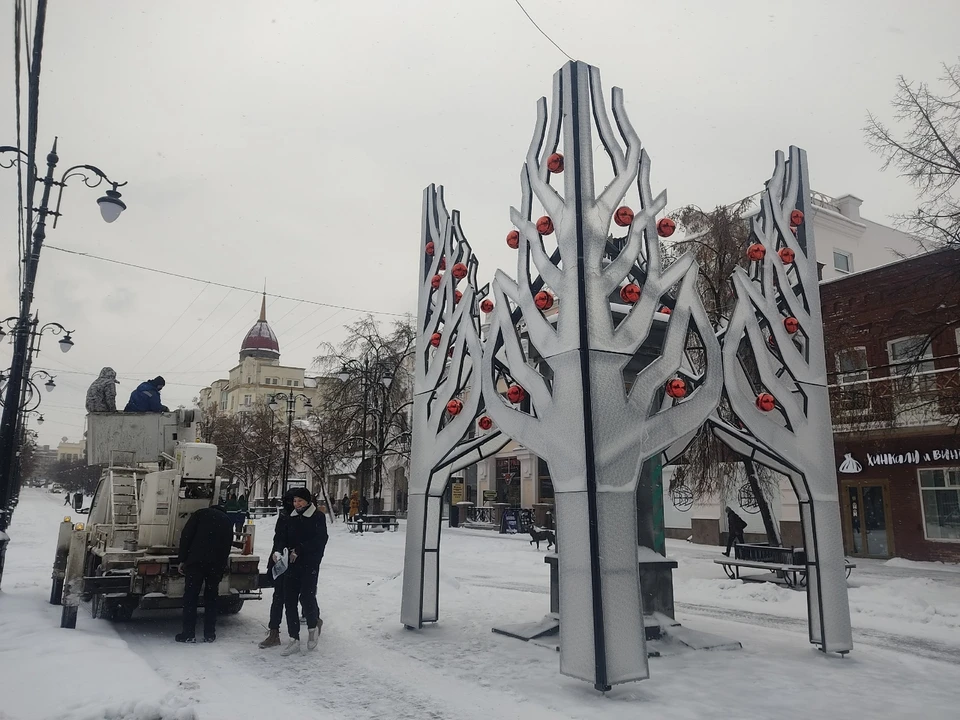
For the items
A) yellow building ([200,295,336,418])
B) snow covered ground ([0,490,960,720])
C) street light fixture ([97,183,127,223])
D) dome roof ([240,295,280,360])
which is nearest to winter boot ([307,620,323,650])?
snow covered ground ([0,490,960,720])

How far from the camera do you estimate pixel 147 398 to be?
11.9 m

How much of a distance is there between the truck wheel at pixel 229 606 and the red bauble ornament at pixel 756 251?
8041mm

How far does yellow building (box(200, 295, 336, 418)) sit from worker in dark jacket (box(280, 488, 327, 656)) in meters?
88.3

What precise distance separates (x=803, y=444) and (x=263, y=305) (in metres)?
115

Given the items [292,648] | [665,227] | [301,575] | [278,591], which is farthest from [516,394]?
[292,648]

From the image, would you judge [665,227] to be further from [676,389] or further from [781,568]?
[781,568]

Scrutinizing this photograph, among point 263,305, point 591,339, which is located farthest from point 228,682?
point 263,305

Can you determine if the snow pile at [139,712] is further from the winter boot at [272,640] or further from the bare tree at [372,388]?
the bare tree at [372,388]

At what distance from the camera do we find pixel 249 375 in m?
103

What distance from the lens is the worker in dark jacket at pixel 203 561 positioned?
8.38m

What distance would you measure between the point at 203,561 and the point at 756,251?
24.4 feet

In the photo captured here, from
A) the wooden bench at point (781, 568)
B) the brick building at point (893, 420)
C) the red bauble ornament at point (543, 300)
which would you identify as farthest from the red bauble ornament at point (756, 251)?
the brick building at point (893, 420)

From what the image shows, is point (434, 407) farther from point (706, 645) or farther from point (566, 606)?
point (706, 645)

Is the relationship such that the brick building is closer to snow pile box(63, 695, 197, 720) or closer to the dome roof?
snow pile box(63, 695, 197, 720)
